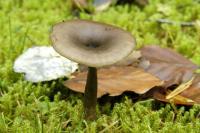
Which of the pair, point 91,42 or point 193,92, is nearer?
point 91,42

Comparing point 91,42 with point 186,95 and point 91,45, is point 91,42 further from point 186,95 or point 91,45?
point 186,95

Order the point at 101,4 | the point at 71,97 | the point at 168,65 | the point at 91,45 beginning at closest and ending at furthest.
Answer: the point at 91,45 → the point at 71,97 → the point at 168,65 → the point at 101,4

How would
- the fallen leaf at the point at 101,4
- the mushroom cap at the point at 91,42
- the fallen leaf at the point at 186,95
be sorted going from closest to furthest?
the mushroom cap at the point at 91,42 → the fallen leaf at the point at 186,95 → the fallen leaf at the point at 101,4

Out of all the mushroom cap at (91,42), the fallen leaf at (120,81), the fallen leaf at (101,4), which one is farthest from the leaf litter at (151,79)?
the fallen leaf at (101,4)

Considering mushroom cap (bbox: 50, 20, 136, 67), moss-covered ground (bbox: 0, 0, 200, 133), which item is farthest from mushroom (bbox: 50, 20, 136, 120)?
moss-covered ground (bbox: 0, 0, 200, 133)

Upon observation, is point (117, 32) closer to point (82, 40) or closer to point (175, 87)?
point (82, 40)

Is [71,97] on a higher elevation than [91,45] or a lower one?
lower

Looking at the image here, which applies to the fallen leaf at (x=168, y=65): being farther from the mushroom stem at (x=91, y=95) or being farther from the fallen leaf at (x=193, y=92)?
the mushroom stem at (x=91, y=95)

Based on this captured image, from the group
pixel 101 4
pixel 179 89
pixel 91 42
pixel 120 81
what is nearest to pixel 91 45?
pixel 91 42
